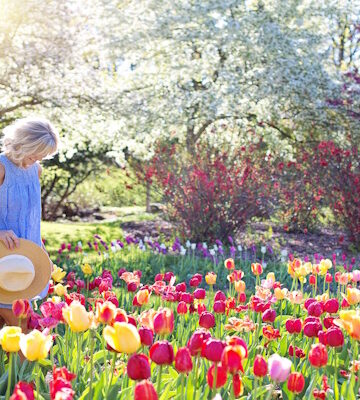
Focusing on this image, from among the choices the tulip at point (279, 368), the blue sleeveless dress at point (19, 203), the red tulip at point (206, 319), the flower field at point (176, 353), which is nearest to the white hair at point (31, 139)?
the blue sleeveless dress at point (19, 203)

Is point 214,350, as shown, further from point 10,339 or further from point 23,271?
point 23,271

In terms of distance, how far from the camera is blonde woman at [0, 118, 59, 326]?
293cm

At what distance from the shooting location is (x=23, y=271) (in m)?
2.74


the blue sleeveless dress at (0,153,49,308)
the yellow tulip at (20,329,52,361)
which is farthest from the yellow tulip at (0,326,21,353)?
the blue sleeveless dress at (0,153,49,308)

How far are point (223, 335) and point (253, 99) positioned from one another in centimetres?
972

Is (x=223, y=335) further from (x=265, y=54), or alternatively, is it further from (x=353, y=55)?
(x=353, y=55)

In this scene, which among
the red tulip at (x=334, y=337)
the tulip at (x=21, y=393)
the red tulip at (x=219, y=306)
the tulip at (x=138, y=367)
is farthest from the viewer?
the red tulip at (x=219, y=306)

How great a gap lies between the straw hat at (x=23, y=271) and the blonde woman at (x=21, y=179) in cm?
6

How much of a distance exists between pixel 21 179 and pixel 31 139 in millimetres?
339

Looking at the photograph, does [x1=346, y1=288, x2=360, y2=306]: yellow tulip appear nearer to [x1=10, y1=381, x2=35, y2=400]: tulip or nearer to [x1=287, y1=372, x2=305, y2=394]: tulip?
[x1=287, y1=372, x2=305, y2=394]: tulip

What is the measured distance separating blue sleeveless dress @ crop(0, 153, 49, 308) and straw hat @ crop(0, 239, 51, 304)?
0.78 ft

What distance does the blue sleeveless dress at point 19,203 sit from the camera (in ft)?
10.3

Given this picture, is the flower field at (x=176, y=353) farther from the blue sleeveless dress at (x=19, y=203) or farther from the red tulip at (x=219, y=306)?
the blue sleeveless dress at (x=19, y=203)

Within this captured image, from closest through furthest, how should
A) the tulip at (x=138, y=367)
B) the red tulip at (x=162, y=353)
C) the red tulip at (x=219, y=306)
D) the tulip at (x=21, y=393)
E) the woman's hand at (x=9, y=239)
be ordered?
the tulip at (x=21, y=393), the tulip at (x=138, y=367), the red tulip at (x=162, y=353), the red tulip at (x=219, y=306), the woman's hand at (x=9, y=239)
